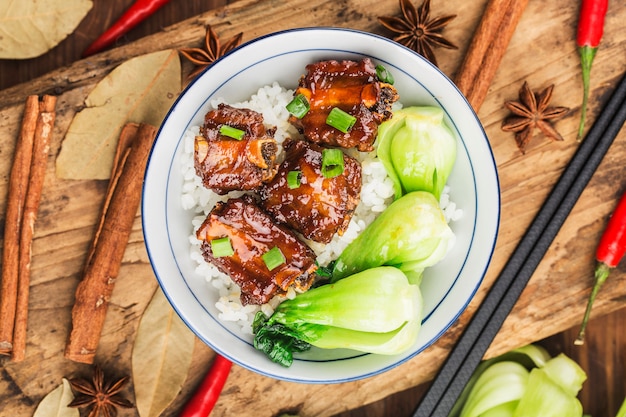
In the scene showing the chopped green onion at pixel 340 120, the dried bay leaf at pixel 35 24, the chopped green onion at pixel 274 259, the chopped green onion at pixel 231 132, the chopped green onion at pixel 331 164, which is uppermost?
the dried bay leaf at pixel 35 24

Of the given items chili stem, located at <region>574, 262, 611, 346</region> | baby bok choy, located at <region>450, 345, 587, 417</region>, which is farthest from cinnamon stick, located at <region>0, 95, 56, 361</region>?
chili stem, located at <region>574, 262, 611, 346</region>

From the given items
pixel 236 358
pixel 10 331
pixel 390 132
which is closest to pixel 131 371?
pixel 10 331

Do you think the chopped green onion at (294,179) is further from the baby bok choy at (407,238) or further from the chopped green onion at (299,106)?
the baby bok choy at (407,238)

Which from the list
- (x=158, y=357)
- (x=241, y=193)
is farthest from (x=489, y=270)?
(x=158, y=357)

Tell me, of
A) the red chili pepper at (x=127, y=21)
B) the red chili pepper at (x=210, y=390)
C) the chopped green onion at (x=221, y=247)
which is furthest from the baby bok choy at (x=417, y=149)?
the red chili pepper at (x=127, y=21)

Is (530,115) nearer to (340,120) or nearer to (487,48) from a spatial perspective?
(487,48)

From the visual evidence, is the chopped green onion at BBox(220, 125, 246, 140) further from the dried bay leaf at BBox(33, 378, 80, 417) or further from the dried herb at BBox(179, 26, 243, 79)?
the dried bay leaf at BBox(33, 378, 80, 417)
